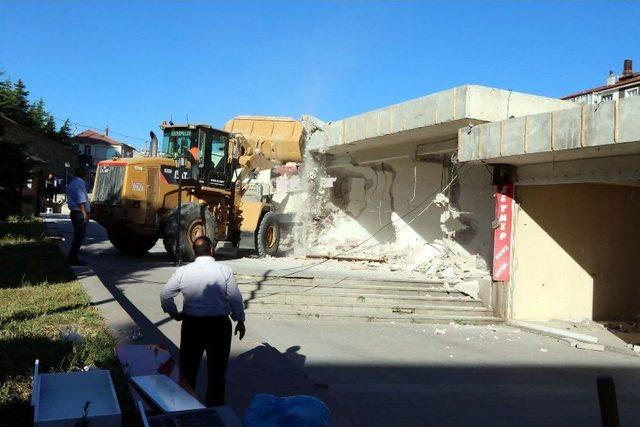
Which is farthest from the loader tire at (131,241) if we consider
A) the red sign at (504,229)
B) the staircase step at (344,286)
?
the red sign at (504,229)

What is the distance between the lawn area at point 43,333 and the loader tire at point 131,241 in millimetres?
3341

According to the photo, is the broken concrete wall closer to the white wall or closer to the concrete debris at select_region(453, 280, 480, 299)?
the white wall

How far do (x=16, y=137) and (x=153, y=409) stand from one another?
3311 centimetres

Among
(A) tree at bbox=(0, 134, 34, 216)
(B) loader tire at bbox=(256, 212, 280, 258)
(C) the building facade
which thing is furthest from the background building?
(C) the building facade

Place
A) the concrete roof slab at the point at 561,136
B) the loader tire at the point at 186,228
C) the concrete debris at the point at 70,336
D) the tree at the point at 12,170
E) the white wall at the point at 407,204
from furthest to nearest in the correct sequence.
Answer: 1. the tree at the point at 12,170
2. the white wall at the point at 407,204
3. the loader tire at the point at 186,228
4. the concrete roof slab at the point at 561,136
5. the concrete debris at the point at 70,336

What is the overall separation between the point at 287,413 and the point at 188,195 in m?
10.4

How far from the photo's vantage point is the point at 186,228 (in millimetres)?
11484

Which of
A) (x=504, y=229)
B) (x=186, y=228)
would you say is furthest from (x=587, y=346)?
(x=186, y=228)

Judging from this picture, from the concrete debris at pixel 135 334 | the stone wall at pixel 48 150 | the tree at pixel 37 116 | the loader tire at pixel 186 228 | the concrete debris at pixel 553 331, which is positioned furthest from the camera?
the tree at pixel 37 116

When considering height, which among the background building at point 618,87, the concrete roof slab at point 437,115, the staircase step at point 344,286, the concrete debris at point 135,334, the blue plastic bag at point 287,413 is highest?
the background building at point 618,87

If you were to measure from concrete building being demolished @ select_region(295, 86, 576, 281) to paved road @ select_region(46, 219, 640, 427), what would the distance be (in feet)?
12.6

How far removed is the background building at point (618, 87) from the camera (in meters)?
35.2

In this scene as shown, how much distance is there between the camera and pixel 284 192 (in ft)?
59.1

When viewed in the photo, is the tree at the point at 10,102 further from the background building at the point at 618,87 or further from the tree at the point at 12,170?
the background building at the point at 618,87
